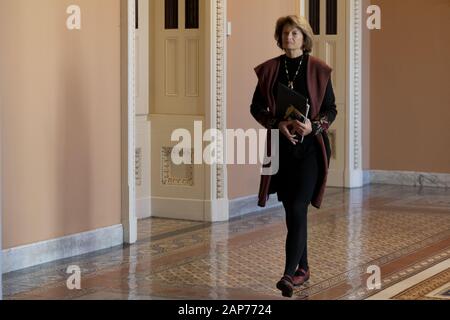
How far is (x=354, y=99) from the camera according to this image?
12398 mm

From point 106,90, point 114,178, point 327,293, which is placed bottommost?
point 327,293

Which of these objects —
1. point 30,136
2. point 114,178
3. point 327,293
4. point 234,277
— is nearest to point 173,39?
point 114,178

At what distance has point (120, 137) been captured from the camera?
27.0 feet

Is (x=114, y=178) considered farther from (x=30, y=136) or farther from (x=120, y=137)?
(x=30, y=136)

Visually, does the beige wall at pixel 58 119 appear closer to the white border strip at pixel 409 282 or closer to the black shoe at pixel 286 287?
the black shoe at pixel 286 287

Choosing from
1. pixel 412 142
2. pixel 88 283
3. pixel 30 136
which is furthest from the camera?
pixel 412 142

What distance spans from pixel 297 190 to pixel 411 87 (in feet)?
22.1

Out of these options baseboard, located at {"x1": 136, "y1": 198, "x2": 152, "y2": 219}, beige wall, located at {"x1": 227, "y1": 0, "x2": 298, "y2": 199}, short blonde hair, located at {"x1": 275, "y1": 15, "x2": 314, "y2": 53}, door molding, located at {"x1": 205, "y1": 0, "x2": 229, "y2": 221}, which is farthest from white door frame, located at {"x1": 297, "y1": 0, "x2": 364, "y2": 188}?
short blonde hair, located at {"x1": 275, "y1": 15, "x2": 314, "y2": 53}

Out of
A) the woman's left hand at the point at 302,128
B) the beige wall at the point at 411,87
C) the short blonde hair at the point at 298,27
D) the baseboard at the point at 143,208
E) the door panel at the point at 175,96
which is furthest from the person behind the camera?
the beige wall at the point at 411,87

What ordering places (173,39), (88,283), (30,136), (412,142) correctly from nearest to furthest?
(88,283) → (30,136) → (173,39) → (412,142)

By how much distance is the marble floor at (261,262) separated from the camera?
21.1 feet

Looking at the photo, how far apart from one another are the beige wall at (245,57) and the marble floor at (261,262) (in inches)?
15.8

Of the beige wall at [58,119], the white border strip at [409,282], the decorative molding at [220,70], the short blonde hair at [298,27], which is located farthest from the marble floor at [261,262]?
the short blonde hair at [298,27]
